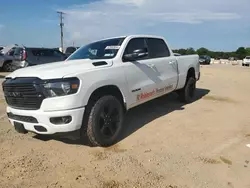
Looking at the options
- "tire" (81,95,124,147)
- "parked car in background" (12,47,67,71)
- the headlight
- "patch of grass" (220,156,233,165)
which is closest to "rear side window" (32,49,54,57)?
"parked car in background" (12,47,67,71)

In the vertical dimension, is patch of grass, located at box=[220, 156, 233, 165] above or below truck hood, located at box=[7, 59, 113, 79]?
below

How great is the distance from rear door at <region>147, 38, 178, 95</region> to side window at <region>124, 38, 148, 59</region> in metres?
0.23

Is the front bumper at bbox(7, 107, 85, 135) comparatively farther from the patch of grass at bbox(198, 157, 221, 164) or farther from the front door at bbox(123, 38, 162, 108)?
the patch of grass at bbox(198, 157, 221, 164)

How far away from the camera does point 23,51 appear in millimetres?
14609

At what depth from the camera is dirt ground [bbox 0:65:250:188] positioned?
3.43 metres

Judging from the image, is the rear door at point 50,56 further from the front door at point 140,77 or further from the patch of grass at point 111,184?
the patch of grass at point 111,184

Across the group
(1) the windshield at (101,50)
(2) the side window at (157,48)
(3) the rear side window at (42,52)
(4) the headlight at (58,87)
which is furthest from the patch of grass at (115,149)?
(3) the rear side window at (42,52)

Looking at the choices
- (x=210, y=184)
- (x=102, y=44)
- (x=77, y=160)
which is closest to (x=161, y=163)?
(x=210, y=184)

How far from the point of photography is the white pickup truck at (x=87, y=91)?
3887mm

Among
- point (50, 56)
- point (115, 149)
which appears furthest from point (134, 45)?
point (50, 56)

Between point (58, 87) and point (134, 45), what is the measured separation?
2.12 meters

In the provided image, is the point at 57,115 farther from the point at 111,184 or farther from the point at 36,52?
the point at 36,52

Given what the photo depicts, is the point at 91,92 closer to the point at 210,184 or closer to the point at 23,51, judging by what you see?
the point at 210,184

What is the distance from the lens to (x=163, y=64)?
6.08 m
